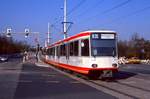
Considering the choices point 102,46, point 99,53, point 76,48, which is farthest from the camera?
point 76,48

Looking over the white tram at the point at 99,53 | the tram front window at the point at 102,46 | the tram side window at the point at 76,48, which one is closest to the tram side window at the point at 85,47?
the white tram at the point at 99,53

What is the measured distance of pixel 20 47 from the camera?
193 meters

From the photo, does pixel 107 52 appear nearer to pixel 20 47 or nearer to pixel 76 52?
pixel 76 52

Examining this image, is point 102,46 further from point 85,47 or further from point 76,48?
point 76,48

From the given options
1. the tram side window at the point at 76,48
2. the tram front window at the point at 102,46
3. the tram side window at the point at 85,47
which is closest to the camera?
the tram front window at the point at 102,46

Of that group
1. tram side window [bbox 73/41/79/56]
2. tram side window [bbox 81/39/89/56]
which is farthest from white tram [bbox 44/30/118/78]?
tram side window [bbox 73/41/79/56]

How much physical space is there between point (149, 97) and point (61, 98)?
3.43 metres

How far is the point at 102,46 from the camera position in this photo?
985 inches

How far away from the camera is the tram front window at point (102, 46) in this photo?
24.9 metres

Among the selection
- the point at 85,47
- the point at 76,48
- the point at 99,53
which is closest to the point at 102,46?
the point at 99,53

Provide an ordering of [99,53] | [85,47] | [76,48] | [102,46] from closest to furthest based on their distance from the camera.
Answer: [99,53]
[102,46]
[85,47]
[76,48]

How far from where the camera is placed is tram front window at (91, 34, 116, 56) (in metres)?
24.9

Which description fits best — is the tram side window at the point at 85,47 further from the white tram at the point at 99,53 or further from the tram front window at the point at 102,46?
the tram front window at the point at 102,46

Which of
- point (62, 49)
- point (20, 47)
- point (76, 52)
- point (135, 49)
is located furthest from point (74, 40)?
point (20, 47)
